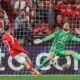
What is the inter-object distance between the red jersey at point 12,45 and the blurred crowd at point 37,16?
1.21 meters

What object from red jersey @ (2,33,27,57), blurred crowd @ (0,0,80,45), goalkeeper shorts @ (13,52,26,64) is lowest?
goalkeeper shorts @ (13,52,26,64)

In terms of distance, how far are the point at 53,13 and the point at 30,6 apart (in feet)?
2.56

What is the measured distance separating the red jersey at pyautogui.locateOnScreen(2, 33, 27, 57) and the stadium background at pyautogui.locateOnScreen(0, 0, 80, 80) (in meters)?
1.14

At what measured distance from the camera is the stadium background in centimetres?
1405

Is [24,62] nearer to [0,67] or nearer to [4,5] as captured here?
[0,67]

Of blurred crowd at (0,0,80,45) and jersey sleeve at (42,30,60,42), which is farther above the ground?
blurred crowd at (0,0,80,45)

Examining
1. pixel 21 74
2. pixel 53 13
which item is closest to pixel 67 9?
pixel 53 13

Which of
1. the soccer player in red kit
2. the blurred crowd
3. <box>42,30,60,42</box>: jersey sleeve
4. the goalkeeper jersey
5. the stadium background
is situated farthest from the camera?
the blurred crowd

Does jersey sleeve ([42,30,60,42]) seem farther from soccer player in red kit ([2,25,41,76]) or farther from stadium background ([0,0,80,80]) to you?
stadium background ([0,0,80,80])

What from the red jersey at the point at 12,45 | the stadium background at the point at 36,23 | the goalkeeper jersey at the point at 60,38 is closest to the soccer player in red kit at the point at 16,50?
the red jersey at the point at 12,45

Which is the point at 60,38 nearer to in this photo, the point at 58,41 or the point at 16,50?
the point at 58,41

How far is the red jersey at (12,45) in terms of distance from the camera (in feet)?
42.0

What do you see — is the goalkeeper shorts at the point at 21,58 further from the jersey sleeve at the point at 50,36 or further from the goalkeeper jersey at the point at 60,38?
the goalkeeper jersey at the point at 60,38

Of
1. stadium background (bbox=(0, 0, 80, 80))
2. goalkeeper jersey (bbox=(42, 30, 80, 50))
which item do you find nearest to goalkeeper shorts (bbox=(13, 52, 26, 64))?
goalkeeper jersey (bbox=(42, 30, 80, 50))
